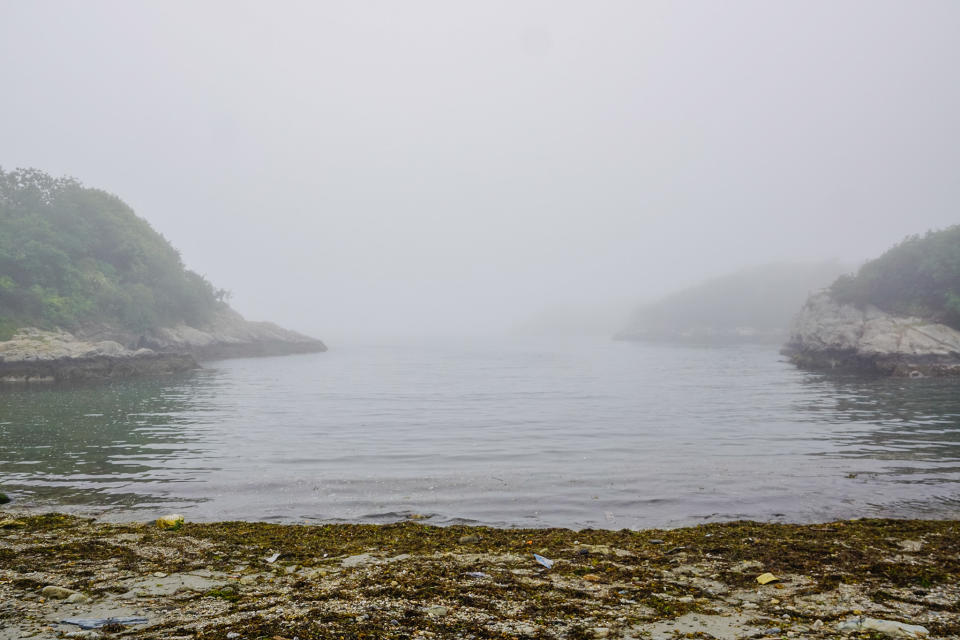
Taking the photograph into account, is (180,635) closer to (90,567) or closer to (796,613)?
(90,567)

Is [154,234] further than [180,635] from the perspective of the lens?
Yes

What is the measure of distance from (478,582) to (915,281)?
6302 centimetres

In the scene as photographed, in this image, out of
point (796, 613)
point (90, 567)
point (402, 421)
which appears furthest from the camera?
point (402, 421)

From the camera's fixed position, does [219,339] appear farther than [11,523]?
Yes

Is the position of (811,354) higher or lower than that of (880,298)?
lower

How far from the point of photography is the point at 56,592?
21.1 ft

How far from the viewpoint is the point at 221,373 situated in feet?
167

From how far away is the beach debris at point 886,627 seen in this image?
529 cm

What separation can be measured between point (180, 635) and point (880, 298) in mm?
65871

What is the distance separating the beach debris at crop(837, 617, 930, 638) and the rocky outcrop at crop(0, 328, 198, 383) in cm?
5005

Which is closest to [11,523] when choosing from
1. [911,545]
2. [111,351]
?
[911,545]

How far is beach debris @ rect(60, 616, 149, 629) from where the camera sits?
221 inches

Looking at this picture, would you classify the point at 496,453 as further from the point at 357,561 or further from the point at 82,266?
the point at 82,266

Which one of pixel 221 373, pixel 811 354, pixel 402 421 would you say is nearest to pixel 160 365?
pixel 221 373
